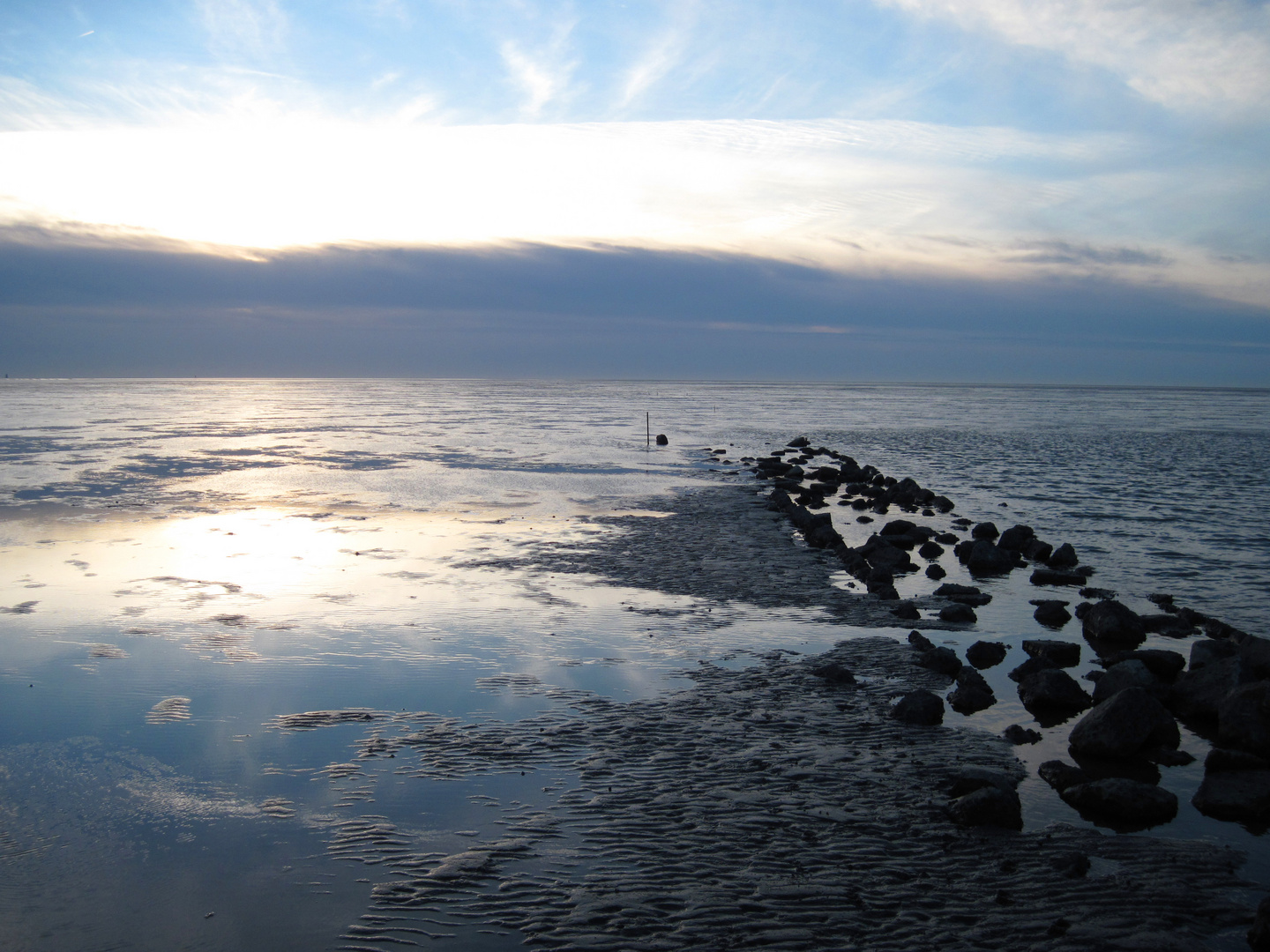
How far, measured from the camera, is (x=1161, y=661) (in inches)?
442

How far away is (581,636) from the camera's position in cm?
1262

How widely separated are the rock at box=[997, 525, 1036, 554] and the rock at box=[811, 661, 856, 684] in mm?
10952

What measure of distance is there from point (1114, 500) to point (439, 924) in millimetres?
29940

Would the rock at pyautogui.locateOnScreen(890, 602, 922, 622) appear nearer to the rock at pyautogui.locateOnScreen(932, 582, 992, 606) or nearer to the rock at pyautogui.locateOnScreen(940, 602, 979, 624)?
the rock at pyautogui.locateOnScreen(940, 602, 979, 624)

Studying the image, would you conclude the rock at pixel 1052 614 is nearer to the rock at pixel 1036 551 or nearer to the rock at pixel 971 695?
the rock at pixel 971 695

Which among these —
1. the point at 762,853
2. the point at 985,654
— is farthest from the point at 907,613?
the point at 762,853

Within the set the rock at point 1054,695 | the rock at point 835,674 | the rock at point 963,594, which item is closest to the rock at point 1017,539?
the rock at point 963,594

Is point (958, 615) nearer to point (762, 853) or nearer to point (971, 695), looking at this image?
point (971, 695)

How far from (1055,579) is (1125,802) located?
34.9 ft

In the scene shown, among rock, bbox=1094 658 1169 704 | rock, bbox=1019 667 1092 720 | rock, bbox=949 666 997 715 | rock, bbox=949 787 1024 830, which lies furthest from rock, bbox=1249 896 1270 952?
rock, bbox=1094 658 1169 704

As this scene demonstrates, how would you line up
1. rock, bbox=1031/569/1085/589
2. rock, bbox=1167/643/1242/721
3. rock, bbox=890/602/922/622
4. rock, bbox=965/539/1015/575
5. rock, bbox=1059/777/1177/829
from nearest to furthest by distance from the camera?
rock, bbox=1059/777/1177/829
rock, bbox=1167/643/1242/721
rock, bbox=890/602/922/622
rock, bbox=1031/569/1085/589
rock, bbox=965/539/1015/575

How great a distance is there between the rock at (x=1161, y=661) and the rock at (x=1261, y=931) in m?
5.73

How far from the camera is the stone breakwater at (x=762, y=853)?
19.2 ft

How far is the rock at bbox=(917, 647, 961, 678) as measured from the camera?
11.2 metres
